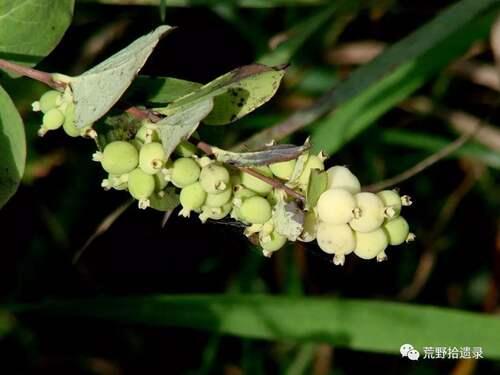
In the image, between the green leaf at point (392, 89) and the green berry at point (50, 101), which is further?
the green leaf at point (392, 89)

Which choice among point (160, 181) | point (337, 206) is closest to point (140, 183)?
point (160, 181)

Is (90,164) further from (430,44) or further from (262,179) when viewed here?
(262,179)

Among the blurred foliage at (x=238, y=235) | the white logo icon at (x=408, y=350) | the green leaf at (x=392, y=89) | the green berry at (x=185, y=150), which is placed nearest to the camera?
the green berry at (x=185, y=150)

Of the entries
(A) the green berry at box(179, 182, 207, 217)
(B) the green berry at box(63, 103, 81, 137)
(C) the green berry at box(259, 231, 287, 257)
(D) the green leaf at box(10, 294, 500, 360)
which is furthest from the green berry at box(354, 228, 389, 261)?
(D) the green leaf at box(10, 294, 500, 360)

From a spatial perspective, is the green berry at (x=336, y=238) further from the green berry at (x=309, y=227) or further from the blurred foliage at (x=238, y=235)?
the blurred foliage at (x=238, y=235)

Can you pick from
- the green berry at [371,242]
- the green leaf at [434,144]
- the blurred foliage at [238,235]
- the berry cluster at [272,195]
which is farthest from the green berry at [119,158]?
the green leaf at [434,144]

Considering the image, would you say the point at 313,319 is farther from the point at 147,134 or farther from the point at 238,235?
the point at 147,134

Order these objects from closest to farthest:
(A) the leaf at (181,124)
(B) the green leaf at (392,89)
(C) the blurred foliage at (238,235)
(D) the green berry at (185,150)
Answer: (A) the leaf at (181,124) < (D) the green berry at (185,150) < (B) the green leaf at (392,89) < (C) the blurred foliage at (238,235)
